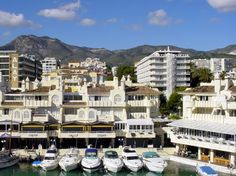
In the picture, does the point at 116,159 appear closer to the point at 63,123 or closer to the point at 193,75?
the point at 63,123

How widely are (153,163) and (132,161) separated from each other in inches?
113

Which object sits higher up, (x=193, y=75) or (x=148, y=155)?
(x=193, y=75)

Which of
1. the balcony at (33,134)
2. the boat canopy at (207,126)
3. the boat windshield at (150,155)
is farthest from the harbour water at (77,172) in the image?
the balcony at (33,134)

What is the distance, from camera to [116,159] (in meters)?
Answer: 62.6

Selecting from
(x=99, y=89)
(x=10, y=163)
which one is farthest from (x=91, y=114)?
(x=10, y=163)

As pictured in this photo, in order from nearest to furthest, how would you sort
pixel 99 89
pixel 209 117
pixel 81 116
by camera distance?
pixel 209 117 → pixel 81 116 → pixel 99 89

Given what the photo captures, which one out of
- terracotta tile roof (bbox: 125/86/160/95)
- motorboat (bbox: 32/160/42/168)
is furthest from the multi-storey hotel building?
motorboat (bbox: 32/160/42/168)

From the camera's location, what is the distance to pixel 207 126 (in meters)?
65.5

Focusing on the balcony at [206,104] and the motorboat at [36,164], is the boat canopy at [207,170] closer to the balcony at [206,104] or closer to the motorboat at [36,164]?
the balcony at [206,104]

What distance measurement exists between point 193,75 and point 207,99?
231ft

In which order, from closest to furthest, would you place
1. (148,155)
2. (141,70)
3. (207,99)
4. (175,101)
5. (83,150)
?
(148,155), (83,150), (207,99), (175,101), (141,70)

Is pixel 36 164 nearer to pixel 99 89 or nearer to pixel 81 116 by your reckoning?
pixel 81 116

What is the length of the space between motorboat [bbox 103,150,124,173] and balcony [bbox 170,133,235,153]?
11.2 meters

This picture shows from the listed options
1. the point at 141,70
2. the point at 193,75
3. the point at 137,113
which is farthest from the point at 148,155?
the point at 141,70
